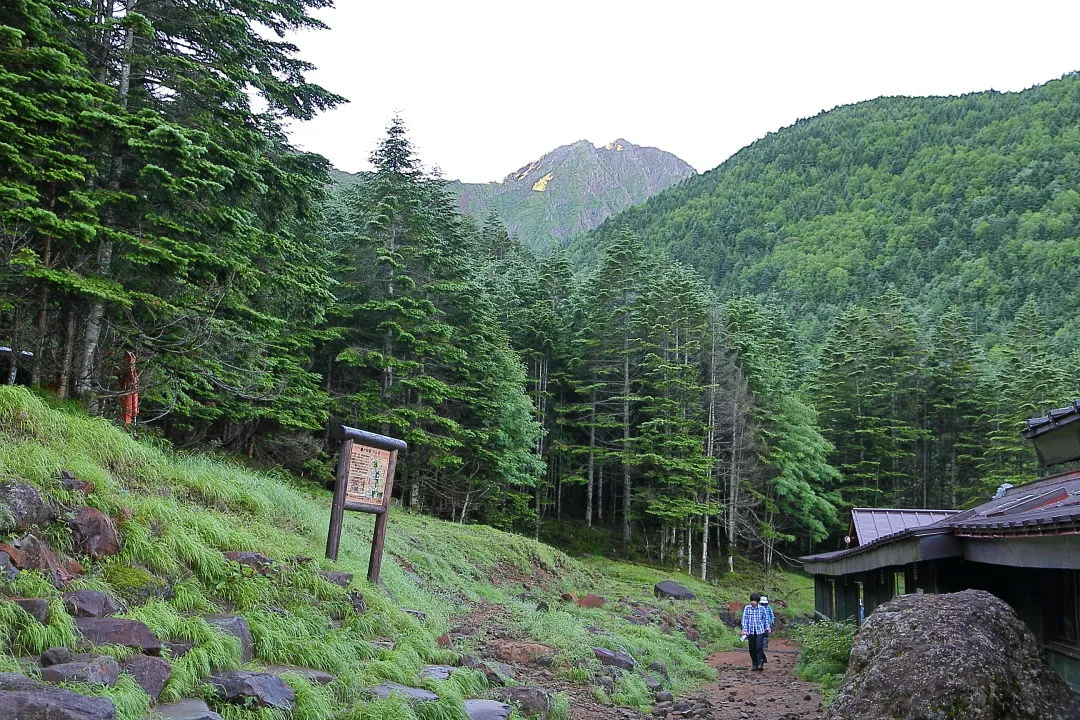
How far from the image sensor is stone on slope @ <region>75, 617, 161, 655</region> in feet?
18.4

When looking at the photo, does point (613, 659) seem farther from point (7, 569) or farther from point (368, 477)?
point (7, 569)

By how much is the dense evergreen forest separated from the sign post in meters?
4.37

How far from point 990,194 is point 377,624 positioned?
114904mm

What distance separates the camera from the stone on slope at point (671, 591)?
2466 cm

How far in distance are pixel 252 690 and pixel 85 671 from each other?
128cm

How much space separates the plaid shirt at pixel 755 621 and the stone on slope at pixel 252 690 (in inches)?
450

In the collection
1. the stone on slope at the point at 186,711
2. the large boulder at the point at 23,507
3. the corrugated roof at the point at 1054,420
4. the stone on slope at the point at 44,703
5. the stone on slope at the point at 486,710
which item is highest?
the corrugated roof at the point at 1054,420

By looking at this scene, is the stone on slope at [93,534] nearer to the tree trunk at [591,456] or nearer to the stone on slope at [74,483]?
the stone on slope at [74,483]

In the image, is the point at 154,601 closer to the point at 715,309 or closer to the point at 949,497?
the point at 715,309

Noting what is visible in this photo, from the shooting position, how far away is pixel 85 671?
4961 millimetres

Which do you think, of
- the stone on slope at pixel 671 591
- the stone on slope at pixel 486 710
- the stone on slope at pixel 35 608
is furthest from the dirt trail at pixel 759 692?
the stone on slope at pixel 35 608

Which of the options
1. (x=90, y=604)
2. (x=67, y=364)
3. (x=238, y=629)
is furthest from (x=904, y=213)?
(x=90, y=604)

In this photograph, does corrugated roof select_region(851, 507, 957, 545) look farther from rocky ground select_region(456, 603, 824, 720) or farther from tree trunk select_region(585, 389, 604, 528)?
tree trunk select_region(585, 389, 604, 528)

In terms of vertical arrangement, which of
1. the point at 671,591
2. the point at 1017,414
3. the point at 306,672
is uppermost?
the point at 1017,414
